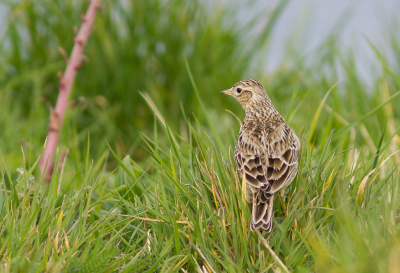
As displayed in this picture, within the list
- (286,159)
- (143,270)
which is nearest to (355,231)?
(286,159)

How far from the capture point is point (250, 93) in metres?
4.57

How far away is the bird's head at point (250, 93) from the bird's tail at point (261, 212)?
1.42 m

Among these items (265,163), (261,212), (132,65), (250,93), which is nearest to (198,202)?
(261,212)

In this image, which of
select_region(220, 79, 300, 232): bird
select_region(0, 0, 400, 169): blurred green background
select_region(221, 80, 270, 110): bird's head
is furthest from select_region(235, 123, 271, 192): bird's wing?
select_region(0, 0, 400, 169): blurred green background

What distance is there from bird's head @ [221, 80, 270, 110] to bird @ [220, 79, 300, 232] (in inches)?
11.3

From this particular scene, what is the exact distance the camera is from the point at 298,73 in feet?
25.3

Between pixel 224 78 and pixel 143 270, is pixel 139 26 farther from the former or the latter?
pixel 143 270

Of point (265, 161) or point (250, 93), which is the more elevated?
point (250, 93)

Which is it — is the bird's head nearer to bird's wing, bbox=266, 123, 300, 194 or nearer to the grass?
the grass

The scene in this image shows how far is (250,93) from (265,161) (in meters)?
1.21

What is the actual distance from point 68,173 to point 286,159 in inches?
115

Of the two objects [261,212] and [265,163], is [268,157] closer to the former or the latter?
[265,163]

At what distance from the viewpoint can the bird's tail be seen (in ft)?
9.68

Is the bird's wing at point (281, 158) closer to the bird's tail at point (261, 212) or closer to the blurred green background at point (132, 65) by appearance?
the bird's tail at point (261, 212)
